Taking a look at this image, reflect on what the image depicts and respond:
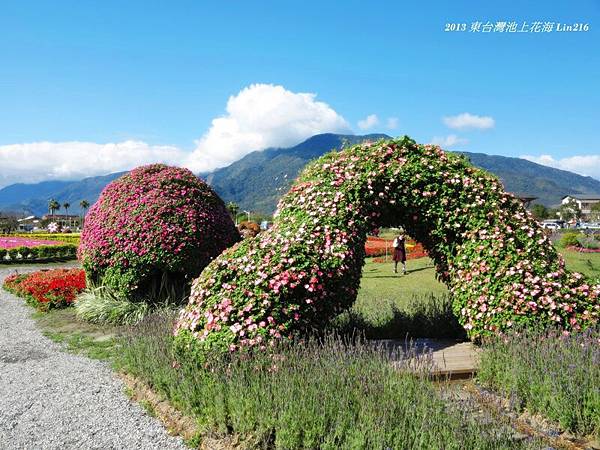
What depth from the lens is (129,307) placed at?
395 inches

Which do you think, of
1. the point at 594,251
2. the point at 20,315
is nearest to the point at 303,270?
the point at 20,315

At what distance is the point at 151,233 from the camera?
32.2 feet

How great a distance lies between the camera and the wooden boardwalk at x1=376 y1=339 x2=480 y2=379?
5686mm

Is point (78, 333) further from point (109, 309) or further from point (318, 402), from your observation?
point (318, 402)

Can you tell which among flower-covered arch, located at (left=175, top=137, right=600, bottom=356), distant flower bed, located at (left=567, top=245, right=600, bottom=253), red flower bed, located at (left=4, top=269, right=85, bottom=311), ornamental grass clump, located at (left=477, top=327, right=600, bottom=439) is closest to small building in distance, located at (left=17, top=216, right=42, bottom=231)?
red flower bed, located at (left=4, top=269, right=85, bottom=311)

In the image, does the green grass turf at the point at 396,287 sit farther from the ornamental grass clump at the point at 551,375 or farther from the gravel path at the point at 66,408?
the gravel path at the point at 66,408

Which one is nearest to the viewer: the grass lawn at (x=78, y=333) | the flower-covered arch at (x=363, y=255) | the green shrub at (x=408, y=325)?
the flower-covered arch at (x=363, y=255)

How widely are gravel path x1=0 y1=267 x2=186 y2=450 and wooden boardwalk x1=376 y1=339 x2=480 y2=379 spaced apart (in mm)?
2796

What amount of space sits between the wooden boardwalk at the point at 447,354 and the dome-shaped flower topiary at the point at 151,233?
4.55m

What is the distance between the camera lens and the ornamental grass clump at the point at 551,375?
4441 millimetres

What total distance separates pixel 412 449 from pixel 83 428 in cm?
351

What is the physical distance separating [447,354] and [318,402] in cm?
297

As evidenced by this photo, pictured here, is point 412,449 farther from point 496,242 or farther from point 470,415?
point 496,242

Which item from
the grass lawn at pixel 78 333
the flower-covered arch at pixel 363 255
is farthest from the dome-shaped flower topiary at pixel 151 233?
the flower-covered arch at pixel 363 255
